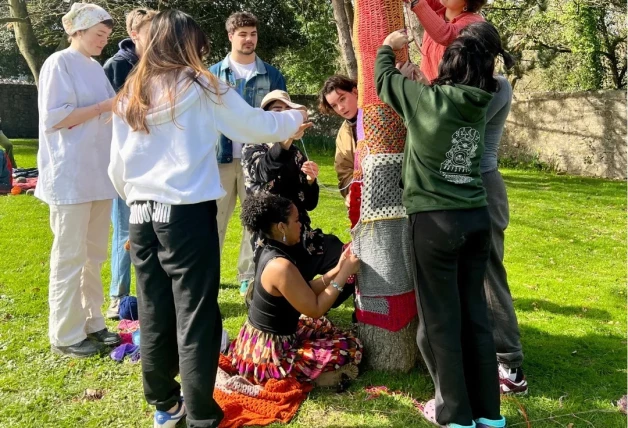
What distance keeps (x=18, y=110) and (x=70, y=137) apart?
1973cm

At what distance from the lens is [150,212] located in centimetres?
256

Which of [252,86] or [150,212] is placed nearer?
[150,212]

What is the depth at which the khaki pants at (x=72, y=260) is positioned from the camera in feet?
11.9

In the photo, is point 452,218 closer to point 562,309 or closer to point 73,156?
point 73,156

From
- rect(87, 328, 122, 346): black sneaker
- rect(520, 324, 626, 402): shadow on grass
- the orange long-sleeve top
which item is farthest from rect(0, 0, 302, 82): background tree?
rect(520, 324, 626, 402): shadow on grass

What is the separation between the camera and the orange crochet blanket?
117 inches

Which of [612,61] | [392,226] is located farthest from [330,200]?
[612,61]

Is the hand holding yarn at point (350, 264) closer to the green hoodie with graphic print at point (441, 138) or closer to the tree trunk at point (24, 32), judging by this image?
the green hoodie with graphic print at point (441, 138)

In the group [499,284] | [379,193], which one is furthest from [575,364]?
[379,193]

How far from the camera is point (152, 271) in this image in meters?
2.65

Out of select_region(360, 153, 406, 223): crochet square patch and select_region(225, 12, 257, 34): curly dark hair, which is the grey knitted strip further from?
select_region(225, 12, 257, 34): curly dark hair

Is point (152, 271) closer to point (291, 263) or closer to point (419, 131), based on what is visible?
point (291, 263)

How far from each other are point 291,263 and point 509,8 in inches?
496

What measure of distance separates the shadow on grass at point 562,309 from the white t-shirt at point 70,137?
3504mm
